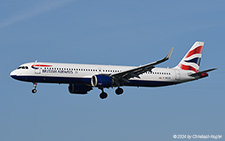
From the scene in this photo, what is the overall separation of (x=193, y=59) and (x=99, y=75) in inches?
726

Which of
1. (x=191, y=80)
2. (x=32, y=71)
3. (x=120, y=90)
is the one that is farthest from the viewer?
→ (x=191, y=80)

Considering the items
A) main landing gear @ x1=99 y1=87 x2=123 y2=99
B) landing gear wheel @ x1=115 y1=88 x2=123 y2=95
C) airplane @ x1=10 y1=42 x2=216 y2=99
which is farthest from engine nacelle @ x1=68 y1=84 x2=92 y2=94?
landing gear wheel @ x1=115 y1=88 x2=123 y2=95

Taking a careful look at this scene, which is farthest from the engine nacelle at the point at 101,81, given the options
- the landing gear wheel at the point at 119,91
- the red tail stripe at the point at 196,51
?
the red tail stripe at the point at 196,51

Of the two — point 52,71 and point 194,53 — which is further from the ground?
point 194,53

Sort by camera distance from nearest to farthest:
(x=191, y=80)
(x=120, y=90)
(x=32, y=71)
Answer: (x=32, y=71) < (x=120, y=90) < (x=191, y=80)

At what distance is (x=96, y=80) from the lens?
220 ft

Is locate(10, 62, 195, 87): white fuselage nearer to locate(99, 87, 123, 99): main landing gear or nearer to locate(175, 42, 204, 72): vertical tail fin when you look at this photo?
locate(99, 87, 123, 99): main landing gear

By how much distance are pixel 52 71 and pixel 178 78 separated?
20.1m

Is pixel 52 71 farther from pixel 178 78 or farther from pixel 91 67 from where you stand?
pixel 178 78

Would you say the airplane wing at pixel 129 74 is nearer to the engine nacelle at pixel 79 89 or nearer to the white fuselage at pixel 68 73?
the white fuselage at pixel 68 73

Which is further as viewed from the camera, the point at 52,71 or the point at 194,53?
the point at 194,53

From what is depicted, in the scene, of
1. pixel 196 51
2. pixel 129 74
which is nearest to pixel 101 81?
pixel 129 74

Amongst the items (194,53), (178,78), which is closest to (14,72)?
(178,78)

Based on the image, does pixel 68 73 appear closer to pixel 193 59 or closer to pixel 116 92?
pixel 116 92
